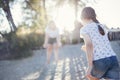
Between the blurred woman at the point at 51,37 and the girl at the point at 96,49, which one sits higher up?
the girl at the point at 96,49

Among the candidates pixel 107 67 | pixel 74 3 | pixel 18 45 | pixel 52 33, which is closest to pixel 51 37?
pixel 52 33

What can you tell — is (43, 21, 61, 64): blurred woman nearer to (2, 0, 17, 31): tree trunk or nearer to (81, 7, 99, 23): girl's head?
(81, 7, 99, 23): girl's head

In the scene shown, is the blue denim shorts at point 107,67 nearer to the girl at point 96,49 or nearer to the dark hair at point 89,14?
the girl at point 96,49

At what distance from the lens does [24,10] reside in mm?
34125

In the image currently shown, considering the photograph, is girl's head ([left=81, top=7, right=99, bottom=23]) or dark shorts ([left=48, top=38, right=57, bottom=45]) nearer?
girl's head ([left=81, top=7, right=99, bottom=23])

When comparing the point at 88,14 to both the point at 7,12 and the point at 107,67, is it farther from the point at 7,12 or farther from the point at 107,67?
the point at 7,12

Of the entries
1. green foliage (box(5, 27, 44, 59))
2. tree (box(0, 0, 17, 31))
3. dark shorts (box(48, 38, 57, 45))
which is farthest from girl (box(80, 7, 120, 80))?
tree (box(0, 0, 17, 31))

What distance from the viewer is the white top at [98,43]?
19.2 feet

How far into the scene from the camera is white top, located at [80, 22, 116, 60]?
585 cm

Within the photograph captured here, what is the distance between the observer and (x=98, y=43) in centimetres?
587

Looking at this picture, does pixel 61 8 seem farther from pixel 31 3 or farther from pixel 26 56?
pixel 26 56

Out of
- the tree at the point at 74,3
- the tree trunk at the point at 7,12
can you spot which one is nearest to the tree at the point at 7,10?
the tree trunk at the point at 7,12

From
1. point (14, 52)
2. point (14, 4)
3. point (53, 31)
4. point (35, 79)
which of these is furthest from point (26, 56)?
point (14, 4)

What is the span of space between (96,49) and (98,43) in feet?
0.32
